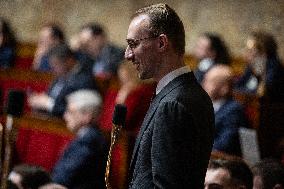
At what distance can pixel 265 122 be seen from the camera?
4.90 m

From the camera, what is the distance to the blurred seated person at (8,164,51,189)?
3457 mm

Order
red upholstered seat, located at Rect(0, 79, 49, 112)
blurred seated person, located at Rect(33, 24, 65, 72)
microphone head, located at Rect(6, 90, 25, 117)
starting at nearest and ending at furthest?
microphone head, located at Rect(6, 90, 25, 117) < red upholstered seat, located at Rect(0, 79, 49, 112) < blurred seated person, located at Rect(33, 24, 65, 72)

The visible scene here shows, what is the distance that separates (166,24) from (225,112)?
8.81 feet

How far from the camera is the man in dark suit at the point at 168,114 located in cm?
186

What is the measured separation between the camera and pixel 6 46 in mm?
7855

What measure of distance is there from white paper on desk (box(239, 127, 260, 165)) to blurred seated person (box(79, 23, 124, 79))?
3.25 meters

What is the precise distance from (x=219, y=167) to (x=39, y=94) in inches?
145

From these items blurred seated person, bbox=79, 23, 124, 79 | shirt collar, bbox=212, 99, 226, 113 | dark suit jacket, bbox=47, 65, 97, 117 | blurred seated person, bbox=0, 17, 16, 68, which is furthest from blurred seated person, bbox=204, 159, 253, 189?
blurred seated person, bbox=0, 17, 16, 68

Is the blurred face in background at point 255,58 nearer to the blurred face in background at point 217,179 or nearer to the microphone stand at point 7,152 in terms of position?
the blurred face in background at point 217,179

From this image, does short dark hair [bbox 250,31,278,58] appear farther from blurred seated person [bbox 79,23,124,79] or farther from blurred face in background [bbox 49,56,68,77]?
blurred seated person [bbox 79,23,124,79]

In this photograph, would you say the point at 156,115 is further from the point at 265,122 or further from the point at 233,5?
the point at 233,5

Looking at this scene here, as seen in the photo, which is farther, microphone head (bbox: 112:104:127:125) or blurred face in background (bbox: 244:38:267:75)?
blurred face in background (bbox: 244:38:267:75)

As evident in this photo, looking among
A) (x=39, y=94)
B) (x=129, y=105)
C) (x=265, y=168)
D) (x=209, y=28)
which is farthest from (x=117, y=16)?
(x=265, y=168)

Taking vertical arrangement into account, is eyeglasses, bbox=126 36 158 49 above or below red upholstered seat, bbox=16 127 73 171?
above
